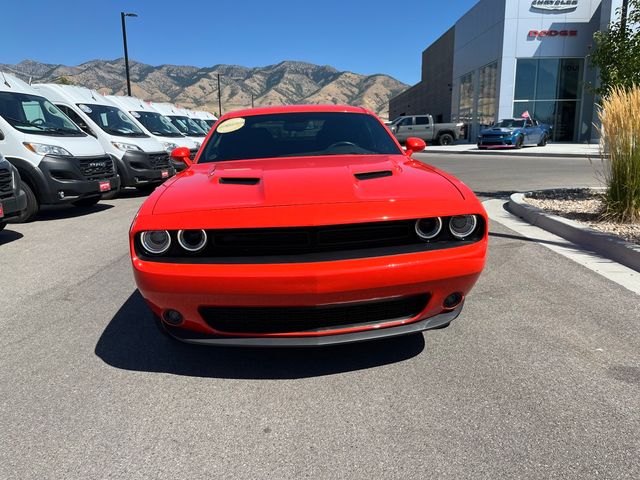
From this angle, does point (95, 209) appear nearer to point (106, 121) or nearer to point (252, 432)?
point (106, 121)

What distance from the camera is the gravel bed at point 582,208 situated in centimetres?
565

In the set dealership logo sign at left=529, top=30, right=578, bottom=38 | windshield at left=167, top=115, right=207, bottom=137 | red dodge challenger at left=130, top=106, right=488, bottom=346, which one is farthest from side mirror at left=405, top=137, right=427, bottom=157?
dealership logo sign at left=529, top=30, right=578, bottom=38

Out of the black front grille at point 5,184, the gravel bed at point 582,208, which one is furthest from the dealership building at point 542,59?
the black front grille at point 5,184

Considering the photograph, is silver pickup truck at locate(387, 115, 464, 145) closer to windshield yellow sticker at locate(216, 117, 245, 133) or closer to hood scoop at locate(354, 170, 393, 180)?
windshield yellow sticker at locate(216, 117, 245, 133)

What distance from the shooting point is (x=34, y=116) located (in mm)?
8383

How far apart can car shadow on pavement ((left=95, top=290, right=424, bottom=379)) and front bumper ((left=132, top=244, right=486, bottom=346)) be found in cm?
24

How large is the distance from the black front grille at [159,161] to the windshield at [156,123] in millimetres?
2307

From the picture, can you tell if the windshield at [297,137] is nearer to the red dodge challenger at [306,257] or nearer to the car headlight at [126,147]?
the red dodge challenger at [306,257]

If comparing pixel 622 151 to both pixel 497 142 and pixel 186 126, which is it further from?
pixel 497 142

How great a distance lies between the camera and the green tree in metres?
6.93

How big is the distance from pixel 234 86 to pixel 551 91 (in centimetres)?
15201

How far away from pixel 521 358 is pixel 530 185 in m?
9.15

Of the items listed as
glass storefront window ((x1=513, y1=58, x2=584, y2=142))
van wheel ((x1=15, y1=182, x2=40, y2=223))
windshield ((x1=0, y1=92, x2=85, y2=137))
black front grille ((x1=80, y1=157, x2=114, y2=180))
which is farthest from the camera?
glass storefront window ((x1=513, y1=58, x2=584, y2=142))

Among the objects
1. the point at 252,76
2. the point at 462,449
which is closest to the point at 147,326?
the point at 462,449
